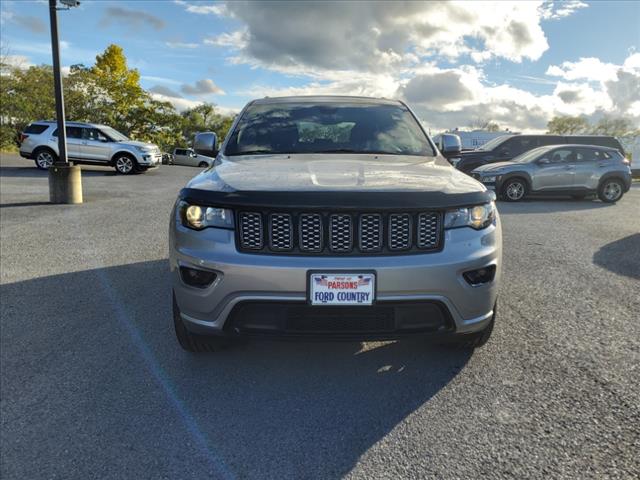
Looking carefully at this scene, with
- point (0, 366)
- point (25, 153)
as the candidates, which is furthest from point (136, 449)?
point (25, 153)

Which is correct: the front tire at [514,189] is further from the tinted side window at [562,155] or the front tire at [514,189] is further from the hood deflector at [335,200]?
the hood deflector at [335,200]

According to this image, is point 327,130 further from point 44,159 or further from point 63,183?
point 44,159

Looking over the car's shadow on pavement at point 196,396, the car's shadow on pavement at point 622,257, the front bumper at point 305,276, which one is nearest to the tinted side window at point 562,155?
the car's shadow on pavement at point 622,257

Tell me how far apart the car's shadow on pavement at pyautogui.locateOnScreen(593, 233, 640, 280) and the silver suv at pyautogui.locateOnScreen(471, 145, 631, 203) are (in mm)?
5221

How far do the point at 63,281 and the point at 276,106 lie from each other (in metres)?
2.71

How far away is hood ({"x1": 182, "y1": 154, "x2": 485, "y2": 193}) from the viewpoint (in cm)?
256

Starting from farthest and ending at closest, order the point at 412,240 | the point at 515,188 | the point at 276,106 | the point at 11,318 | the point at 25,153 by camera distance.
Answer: the point at 25,153 → the point at 515,188 → the point at 276,106 → the point at 11,318 → the point at 412,240

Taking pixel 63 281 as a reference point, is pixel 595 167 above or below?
above

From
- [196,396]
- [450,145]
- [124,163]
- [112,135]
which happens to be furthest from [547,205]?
[112,135]

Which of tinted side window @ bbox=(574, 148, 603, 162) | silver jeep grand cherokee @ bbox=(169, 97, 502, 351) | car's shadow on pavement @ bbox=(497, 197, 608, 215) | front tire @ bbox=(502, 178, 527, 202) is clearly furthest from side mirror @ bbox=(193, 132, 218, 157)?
tinted side window @ bbox=(574, 148, 603, 162)

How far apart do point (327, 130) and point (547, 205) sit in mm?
9869

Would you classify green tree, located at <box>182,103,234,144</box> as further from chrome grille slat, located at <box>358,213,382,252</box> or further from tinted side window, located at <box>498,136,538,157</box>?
chrome grille slat, located at <box>358,213,382,252</box>

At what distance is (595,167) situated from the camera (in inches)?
500

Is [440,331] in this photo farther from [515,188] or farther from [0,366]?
[515,188]
